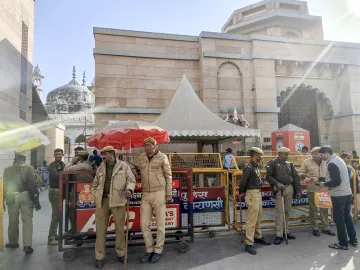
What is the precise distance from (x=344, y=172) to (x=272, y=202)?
5.64ft

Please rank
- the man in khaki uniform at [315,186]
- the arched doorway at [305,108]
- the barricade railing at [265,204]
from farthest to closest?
the arched doorway at [305,108], the barricade railing at [265,204], the man in khaki uniform at [315,186]

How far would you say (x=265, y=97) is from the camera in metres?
13.8

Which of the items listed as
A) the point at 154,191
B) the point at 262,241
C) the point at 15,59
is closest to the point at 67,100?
the point at 15,59

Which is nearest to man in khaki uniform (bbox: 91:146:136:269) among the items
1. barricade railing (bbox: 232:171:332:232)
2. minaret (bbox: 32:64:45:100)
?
barricade railing (bbox: 232:171:332:232)

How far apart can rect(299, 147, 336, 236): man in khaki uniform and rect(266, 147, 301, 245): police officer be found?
18.6 inches

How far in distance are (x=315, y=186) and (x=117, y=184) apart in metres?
4.30

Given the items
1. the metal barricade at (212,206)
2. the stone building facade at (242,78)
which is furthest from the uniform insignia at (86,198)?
the stone building facade at (242,78)

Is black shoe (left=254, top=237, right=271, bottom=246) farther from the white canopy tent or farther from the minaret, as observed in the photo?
the minaret

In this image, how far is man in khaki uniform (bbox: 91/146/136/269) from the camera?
414 cm

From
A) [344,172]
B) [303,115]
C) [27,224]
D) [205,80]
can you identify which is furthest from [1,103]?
[303,115]

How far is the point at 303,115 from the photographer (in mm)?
15867

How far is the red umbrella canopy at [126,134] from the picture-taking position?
5.85m

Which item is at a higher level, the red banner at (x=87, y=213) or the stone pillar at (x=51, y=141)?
the stone pillar at (x=51, y=141)

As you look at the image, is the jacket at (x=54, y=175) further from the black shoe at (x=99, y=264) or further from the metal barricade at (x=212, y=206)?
the metal barricade at (x=212, y=206)
